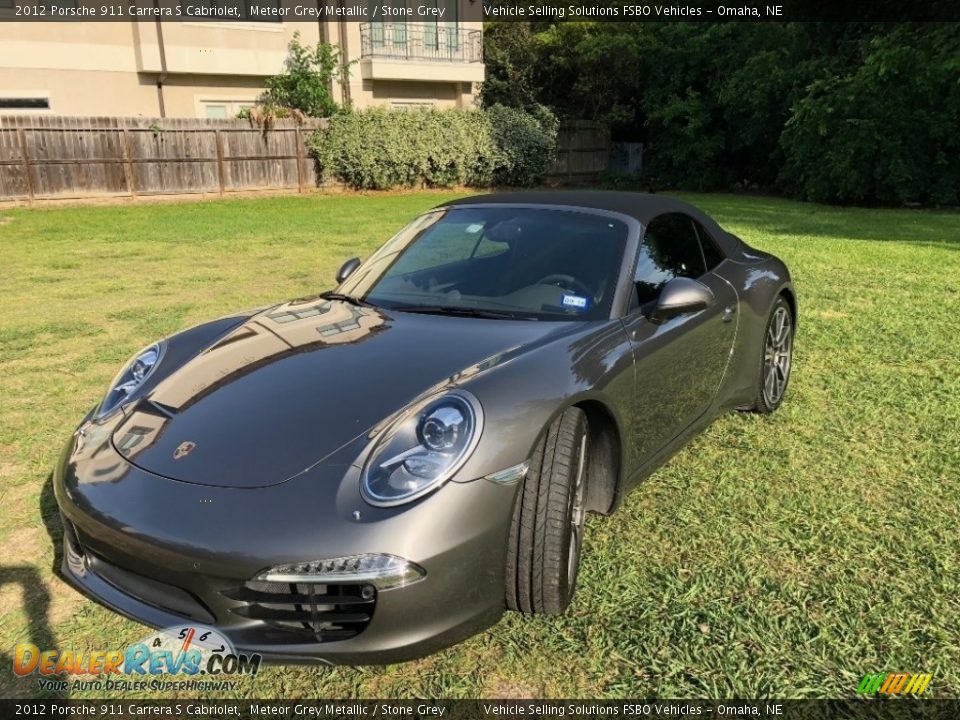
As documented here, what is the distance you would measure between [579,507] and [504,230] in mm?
1488

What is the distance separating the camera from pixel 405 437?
7.75ft

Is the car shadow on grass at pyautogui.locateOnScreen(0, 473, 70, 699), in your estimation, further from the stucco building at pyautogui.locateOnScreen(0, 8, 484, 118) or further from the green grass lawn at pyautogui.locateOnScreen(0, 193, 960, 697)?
the stucco building at pyautogui.locateOnScreen(0, 8, 484, 118)

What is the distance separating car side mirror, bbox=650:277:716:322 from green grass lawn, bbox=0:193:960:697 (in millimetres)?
894

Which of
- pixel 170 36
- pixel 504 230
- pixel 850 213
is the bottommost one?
pixel 850 213

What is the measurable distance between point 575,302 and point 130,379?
1.87m

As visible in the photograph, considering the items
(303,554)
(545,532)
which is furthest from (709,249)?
(303,554)

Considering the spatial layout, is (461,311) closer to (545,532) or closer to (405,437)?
(405,437)

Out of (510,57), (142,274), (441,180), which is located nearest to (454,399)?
(142,274)

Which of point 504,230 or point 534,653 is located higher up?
point 504,230

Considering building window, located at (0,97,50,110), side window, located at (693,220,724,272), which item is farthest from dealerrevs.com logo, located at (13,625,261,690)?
building window, located at (0,97,50,110)

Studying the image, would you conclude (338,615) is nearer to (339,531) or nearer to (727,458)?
(339,531)

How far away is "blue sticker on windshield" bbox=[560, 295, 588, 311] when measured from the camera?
3.18 meters

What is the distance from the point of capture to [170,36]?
20641mm

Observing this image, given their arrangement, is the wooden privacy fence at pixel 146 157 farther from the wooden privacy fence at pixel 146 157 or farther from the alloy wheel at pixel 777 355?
the alloy wheel at pixel 777 355
